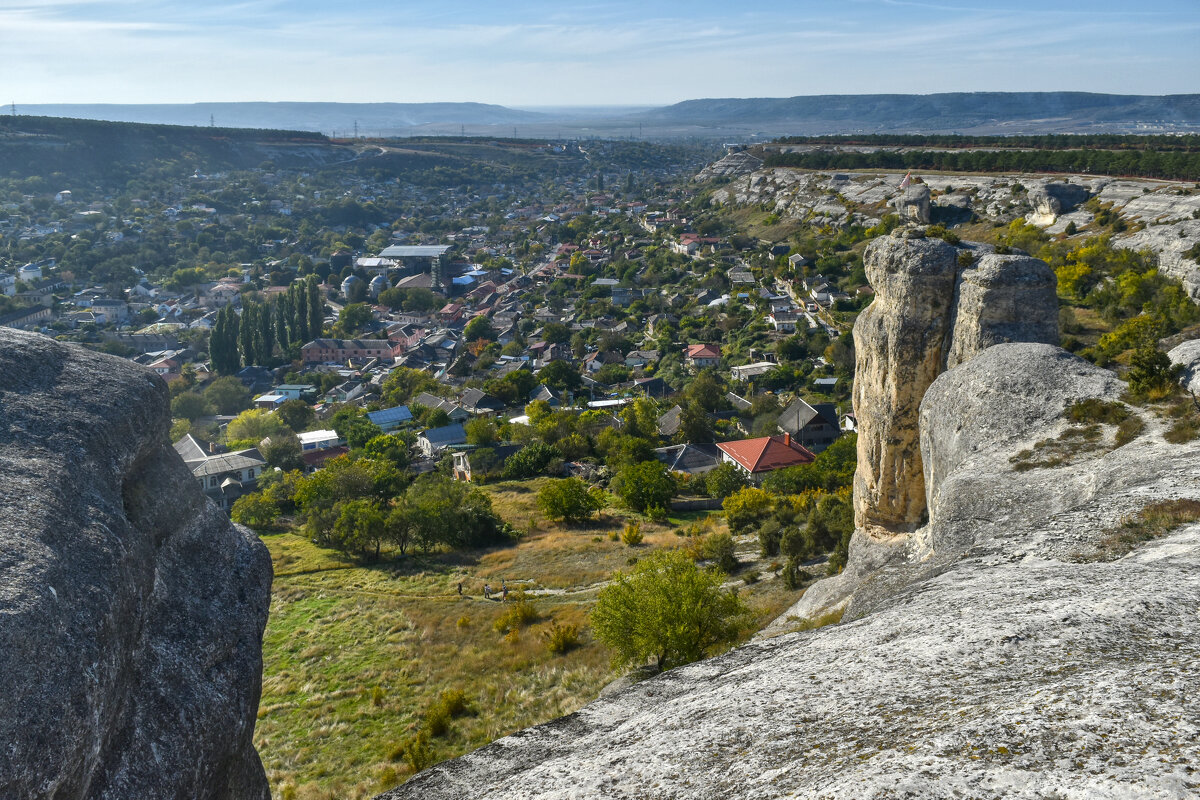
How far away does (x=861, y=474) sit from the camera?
21.5m

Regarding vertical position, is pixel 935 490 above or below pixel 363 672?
above

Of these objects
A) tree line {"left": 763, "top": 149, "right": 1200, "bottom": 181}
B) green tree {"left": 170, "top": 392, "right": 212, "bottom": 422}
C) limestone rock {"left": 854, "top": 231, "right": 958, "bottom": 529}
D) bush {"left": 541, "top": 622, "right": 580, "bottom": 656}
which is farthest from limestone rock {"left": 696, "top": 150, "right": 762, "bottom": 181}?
bush {"left": 541, "top": 622, "right": 580, "bottom": 656}

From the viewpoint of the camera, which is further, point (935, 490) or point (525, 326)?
point (525, 326)

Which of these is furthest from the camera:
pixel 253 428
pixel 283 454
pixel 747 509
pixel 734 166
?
pixel 734 166

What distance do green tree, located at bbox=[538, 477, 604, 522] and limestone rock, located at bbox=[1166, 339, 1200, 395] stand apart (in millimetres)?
25641

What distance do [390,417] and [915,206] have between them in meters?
44.1

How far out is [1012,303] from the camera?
57.9 ft

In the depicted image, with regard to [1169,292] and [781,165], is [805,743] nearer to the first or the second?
[1169,292]

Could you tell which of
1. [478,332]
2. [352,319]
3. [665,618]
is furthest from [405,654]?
[352,319]

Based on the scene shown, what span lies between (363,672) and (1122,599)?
64.4 feet

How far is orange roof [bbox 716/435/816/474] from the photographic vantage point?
43219mm

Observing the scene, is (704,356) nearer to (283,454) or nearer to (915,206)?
(915,206)

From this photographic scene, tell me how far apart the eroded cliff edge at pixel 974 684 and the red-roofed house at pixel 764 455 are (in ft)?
91.9

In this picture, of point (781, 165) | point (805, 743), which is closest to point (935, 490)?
point (805, 743)
